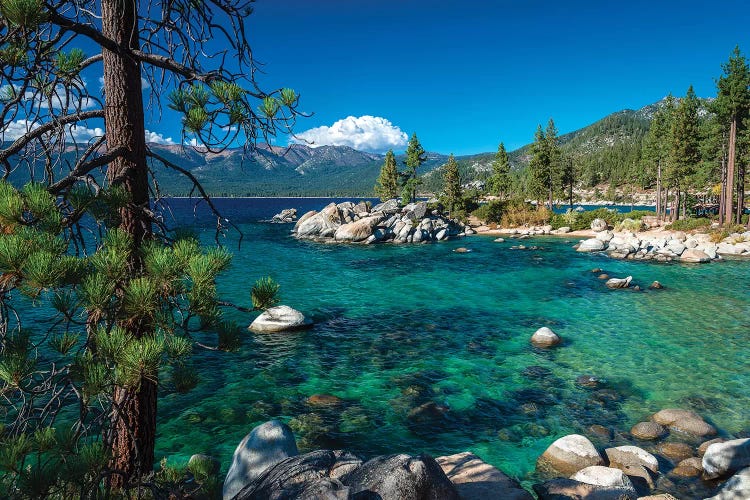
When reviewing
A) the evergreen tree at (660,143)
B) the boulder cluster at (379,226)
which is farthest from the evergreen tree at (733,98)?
the boulder cluster at (379,226)

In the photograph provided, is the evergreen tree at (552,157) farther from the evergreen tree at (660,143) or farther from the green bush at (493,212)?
the evergreen tree at (660,143)

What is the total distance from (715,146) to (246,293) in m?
54.2

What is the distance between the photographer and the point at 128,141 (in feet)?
14.0

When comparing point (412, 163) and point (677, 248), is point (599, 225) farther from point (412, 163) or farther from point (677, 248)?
point (412, 163)

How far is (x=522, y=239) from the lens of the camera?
50.1 m

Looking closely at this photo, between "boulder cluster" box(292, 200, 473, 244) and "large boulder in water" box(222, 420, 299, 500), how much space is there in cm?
4142

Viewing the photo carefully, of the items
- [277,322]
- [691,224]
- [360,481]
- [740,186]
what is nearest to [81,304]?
[360,481]

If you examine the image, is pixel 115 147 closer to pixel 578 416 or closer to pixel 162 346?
pixel 162 346

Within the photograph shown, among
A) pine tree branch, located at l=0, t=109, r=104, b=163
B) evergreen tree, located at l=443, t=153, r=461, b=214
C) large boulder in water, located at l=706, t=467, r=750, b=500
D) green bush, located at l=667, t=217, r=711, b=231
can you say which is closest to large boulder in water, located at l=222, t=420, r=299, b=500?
pine tree branch, located at l=0, t=109, r=104, b=163

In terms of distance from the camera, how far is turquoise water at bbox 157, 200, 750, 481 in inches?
388

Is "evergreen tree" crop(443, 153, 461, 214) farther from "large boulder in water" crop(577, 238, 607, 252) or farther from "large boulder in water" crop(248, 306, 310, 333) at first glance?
"large boulder in water" crop(248, 306, 310, 333)

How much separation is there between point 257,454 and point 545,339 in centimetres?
1196

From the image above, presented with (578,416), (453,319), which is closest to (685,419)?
(578,416)

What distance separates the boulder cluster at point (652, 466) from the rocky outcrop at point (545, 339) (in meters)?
5.78
